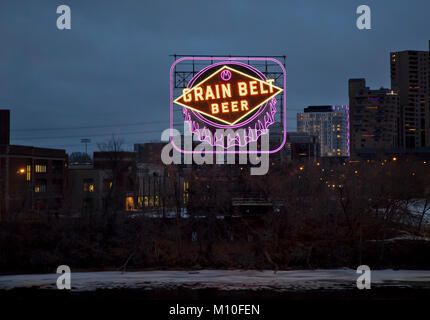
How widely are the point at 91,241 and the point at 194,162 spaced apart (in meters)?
8.17

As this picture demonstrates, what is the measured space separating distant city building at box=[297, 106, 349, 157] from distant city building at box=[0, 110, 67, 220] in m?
130

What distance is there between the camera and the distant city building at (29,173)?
155 feet

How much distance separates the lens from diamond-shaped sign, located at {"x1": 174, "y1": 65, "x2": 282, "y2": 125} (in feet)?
80.7

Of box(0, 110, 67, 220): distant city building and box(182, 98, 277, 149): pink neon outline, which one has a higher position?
box(182, 98, 277, 149): pink neon outline

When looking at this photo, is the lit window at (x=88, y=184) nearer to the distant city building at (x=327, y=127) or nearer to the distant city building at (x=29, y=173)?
the distant city building at (x=29, y=173)

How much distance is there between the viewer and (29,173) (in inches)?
2122

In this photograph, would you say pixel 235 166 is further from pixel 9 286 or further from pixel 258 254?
pixel 9 286

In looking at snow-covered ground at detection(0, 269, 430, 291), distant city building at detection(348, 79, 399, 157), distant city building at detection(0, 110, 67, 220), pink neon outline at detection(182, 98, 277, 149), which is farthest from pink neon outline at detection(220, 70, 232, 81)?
distant city building at detection(348, 79, 399, 157)

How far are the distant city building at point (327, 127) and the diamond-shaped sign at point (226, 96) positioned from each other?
153 meters

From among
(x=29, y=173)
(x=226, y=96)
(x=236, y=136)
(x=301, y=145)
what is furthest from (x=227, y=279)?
(x=301, y=145)

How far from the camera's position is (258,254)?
79.3 ft

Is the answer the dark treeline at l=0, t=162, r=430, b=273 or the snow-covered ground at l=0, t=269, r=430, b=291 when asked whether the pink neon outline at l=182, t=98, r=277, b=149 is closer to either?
the dark treeline at l=0, t=162, r=430, b=273
